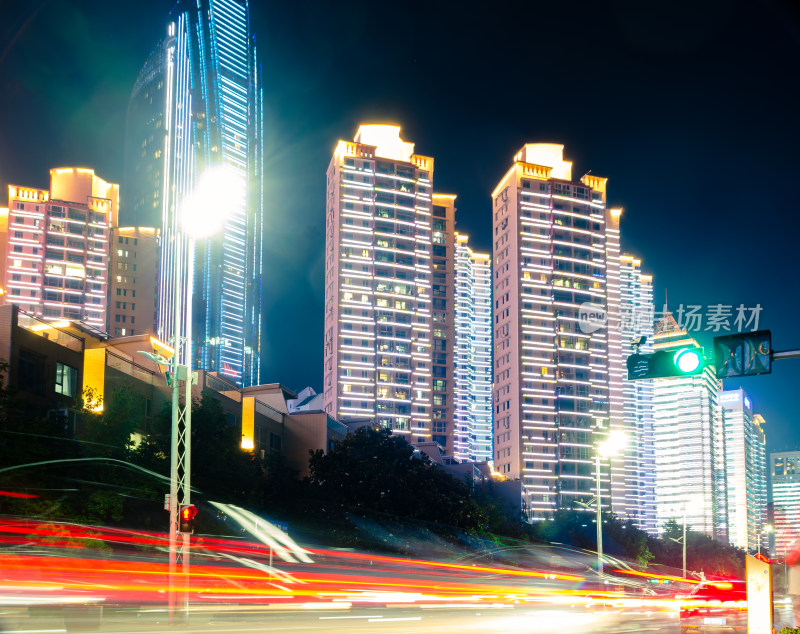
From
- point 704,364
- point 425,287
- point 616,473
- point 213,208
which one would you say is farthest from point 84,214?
point 704,364

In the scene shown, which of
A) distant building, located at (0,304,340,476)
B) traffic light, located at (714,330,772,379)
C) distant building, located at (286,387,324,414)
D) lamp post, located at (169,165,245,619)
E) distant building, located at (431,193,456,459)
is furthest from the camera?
distant building, located at (431,193,456,459)

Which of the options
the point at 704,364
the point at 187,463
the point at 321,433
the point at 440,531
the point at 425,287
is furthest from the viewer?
the point at 425,287

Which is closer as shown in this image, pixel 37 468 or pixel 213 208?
pixel 213 208

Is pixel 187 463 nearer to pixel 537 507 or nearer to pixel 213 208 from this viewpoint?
pixel 213 208

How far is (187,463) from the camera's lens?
2692 centimetres

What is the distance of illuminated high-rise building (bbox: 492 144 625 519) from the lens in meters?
148

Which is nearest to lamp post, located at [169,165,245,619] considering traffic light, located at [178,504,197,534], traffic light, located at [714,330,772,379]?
traffic light, located at [178,504,197,534]

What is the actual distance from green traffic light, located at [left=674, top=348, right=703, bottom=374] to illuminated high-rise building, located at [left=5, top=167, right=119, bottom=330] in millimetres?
145288

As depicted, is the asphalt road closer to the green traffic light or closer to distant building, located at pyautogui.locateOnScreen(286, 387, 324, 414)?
the green traffic light

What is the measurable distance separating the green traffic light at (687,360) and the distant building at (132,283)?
161 m

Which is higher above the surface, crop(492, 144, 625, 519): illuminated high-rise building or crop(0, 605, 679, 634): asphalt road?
crop(492, 144, 625, 519): illuminated high-rise building

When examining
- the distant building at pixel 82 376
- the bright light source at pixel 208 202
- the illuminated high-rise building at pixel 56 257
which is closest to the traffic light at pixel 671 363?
the bright light source at pixel 208 202

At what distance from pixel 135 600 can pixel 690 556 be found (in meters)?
106

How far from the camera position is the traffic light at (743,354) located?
16.2 m
